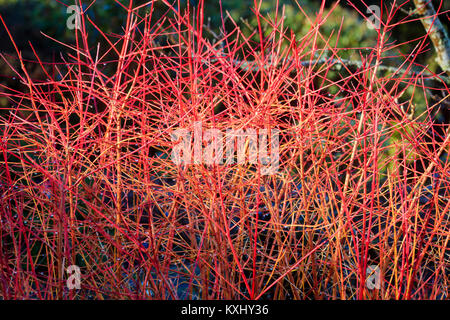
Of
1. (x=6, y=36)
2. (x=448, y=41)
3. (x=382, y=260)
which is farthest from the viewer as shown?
(x=6, y=36)

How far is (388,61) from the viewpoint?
3.65 meters

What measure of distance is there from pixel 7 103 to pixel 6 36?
1.78ft

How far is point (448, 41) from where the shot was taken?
2994 millimetres

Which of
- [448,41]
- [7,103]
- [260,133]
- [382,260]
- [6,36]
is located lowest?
[382,260]
